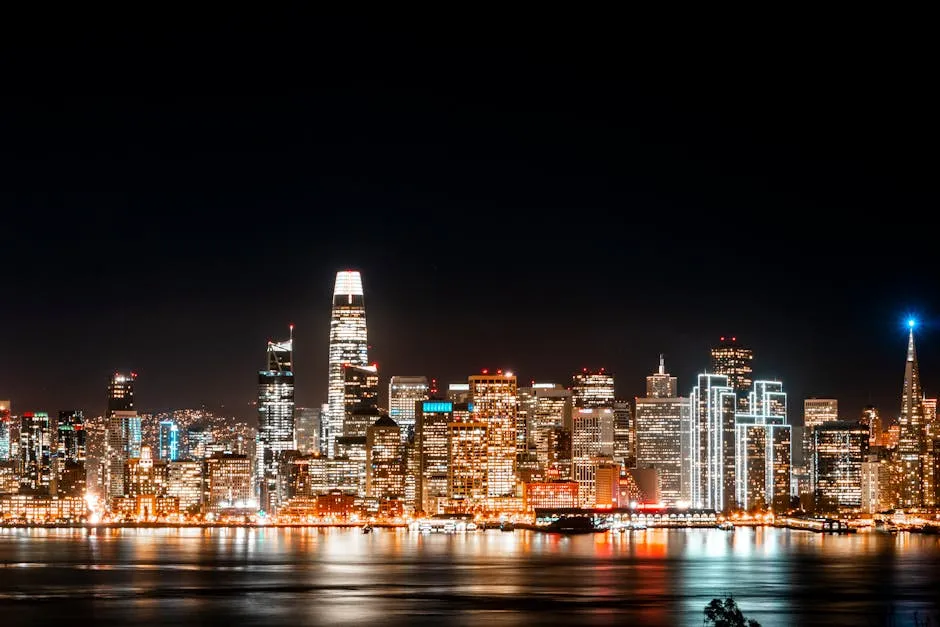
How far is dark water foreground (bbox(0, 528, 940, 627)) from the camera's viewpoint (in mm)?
80125

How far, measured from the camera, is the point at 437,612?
81.7m

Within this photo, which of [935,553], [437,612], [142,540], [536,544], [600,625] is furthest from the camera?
[142,540]

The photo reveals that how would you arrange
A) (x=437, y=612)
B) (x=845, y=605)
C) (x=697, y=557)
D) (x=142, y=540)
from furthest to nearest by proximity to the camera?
(x=142, y=540)
(x=697, y=557)
(x=845, y=605)
(x=437, y=612)

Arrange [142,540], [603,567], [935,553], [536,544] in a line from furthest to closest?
[142,540]
[536,544]
[935,553]
[603,567]

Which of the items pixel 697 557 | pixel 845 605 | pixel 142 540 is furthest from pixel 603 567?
pixel 142 540

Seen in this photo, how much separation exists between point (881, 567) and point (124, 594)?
56.7 metres

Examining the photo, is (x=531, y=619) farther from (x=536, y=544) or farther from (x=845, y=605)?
(x=536, y=544)

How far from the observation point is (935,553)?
149125 millimetres

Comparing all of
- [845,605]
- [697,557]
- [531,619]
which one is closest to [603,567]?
[697,557]

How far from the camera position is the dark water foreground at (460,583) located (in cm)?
8012

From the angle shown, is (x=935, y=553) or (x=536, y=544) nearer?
(x=935, y=553)

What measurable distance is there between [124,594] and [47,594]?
4189 mm

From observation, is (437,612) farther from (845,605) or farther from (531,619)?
(845,605)

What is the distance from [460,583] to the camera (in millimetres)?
101125
